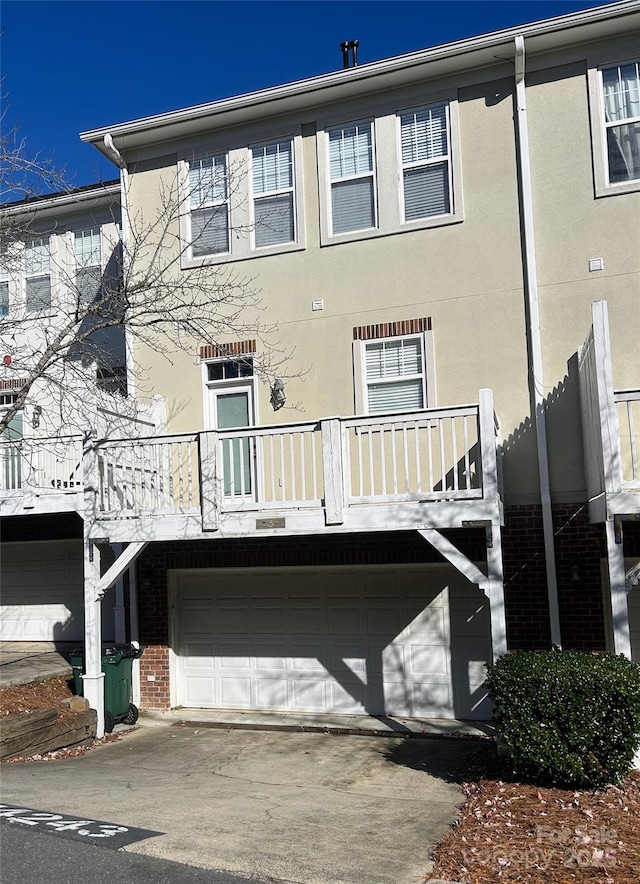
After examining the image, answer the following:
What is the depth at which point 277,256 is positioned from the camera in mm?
11516

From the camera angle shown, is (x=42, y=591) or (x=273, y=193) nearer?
(x=273, y=193)

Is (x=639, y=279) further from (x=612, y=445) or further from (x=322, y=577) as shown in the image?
(x=322, y=577)

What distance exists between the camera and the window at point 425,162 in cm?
1082

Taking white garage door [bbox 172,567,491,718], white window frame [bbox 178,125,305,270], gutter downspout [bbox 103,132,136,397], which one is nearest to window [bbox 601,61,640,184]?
white window frame [bbox 178,125,305,270]

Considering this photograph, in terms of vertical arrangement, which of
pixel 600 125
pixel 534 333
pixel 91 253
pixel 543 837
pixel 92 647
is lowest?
pixel 543 837

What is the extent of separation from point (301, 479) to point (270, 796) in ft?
12.8

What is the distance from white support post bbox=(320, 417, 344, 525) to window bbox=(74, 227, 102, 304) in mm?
6272

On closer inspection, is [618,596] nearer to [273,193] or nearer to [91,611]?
[91,611]

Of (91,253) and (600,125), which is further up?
(600,125)

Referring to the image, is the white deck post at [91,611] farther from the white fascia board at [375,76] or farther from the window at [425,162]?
the window at [425,162]

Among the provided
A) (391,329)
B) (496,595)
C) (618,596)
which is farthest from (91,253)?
(618,596)

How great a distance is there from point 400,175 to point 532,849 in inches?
326

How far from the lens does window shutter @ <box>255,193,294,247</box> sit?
38.0 feet

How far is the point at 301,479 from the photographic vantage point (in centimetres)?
1023
